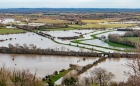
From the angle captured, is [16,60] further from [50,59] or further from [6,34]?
[6,34]

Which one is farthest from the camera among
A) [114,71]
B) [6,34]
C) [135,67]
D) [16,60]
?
[6,34]

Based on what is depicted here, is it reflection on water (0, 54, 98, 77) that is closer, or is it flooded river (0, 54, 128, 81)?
flooded river (0, 54, 128, 81)

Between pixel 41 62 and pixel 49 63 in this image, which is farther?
pixel 41 62

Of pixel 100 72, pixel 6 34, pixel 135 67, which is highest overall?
pixel 135 67

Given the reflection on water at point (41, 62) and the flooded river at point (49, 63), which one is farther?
the reflection on water at point (41, 62)

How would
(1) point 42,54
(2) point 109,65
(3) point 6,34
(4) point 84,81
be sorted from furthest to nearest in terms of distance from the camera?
(3) point 6,34, (1) point 42,54, (2) point 109,65, (4) point 84,81

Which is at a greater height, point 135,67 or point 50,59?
point 135,67

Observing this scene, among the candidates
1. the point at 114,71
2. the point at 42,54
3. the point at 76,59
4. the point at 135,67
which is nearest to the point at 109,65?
the point at 114,71

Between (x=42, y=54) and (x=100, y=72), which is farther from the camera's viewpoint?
(x=42, y=54)
